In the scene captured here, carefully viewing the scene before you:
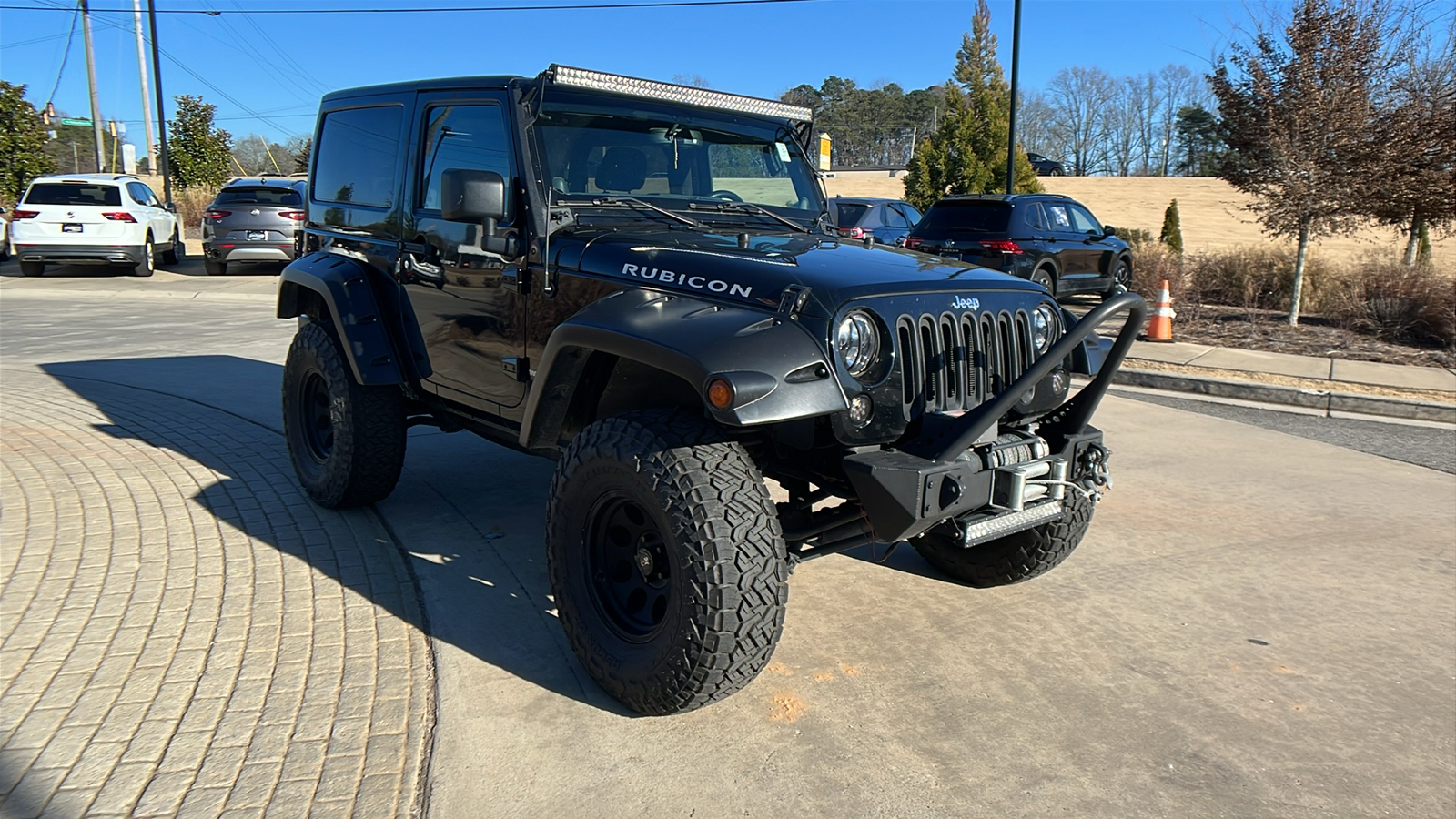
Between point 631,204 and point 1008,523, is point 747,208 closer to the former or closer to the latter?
point 631,204

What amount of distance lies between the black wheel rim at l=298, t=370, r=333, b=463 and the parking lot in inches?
12.9

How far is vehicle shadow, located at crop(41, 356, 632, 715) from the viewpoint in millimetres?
3816

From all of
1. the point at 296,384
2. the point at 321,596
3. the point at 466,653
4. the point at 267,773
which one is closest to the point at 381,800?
the point at 267,773

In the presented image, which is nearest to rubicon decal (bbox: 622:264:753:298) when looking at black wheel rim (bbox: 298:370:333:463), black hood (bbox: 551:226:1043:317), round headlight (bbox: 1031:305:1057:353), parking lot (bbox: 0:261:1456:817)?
black hood (bbox: 551:226:1043:317)

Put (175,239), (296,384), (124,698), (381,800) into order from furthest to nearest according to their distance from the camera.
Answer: (175,239), (296,384), (124,698), (381,800)

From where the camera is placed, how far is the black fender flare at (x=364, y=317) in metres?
4.64

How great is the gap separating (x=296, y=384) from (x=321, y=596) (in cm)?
162

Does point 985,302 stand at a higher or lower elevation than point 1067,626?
higher

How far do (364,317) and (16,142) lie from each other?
76.2ft

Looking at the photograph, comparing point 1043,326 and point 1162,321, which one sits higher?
point 1043,326

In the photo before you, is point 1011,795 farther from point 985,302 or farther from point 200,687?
point 200,687

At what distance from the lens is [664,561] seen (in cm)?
326

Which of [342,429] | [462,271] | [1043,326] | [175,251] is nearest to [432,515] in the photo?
[342,429]

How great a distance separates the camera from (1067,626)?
404cm
